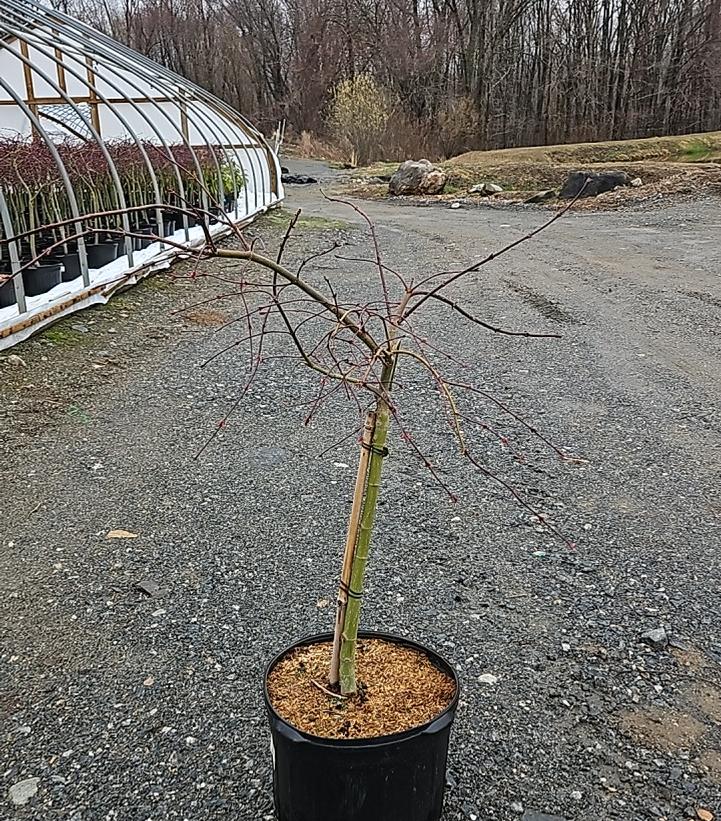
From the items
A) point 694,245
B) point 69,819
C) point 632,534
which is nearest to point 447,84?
point 694,245

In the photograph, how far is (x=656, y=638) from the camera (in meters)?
2.20

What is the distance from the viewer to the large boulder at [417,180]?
563 inches

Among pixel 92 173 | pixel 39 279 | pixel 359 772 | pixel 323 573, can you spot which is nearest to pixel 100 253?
pixel 92 173

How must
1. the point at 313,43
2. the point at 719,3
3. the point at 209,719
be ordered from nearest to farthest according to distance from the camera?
the point at 209,719
the point at 719,3
the point at 313,43

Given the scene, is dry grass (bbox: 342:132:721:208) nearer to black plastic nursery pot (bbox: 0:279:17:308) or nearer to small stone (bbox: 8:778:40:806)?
black plastic nursery pot (bbox: 0:279:17:308)

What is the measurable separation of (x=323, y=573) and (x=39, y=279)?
135 inches

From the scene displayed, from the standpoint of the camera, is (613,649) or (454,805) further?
(613,649)

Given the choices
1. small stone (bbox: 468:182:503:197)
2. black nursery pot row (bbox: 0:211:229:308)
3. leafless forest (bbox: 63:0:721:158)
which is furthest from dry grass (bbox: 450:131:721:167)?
black nursery pot row (bbox: 0:211:229:308)

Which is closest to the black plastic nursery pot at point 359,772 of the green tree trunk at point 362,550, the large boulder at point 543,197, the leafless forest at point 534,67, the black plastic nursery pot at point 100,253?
the green tree trunk at point 362,550

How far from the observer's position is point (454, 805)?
1.65 m

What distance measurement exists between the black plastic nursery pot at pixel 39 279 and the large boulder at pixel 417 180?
33.5ft

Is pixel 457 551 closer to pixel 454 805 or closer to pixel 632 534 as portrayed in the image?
pixel 632 534

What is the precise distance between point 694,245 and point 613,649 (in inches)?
290

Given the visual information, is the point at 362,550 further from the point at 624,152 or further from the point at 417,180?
the point at 624,152
